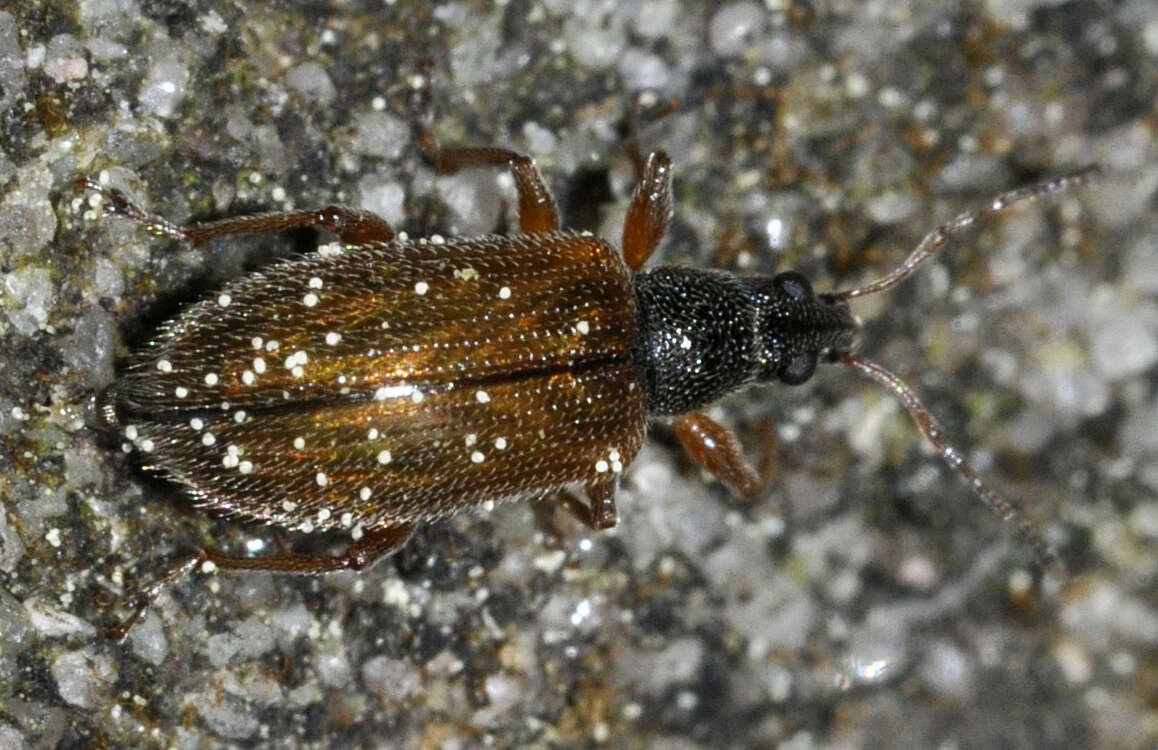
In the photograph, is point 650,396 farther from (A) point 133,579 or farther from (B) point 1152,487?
(B) point 1152,487

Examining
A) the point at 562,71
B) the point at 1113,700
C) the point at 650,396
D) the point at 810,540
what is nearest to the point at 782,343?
the point at 650,396

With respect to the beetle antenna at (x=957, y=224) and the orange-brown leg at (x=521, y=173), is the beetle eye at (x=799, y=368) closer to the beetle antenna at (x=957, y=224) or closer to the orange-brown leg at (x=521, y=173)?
the beetle antenna at (x=957, y=224)

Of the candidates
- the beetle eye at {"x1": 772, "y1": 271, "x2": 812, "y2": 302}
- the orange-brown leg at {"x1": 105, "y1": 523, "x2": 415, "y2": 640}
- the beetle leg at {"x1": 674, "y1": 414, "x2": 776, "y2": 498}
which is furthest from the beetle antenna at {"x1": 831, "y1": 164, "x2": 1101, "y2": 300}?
the orange-brown leg at {"x1": 105, "y1": 523, "x2": 415, "y2": 640}

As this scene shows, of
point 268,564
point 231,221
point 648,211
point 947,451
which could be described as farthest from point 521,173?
point 947,451

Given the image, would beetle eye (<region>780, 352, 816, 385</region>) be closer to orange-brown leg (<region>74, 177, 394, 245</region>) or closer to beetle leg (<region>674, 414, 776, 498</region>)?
beetle leg (<region>674, 414, 776, 498</region>)

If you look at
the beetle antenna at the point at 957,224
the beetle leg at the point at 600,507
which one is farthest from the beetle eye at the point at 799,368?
the beetle leg at the point at 600,507
